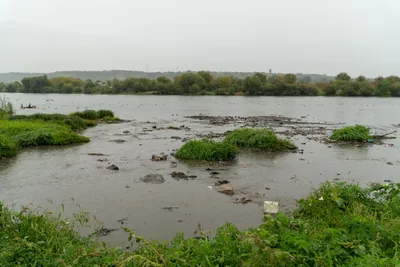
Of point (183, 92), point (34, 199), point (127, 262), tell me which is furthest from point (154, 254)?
point (183, 92)

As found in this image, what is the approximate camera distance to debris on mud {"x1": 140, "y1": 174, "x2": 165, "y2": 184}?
9.72 metres

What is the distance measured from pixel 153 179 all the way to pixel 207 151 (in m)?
3.21

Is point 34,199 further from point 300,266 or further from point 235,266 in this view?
point 300,266

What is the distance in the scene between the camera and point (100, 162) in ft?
40.3

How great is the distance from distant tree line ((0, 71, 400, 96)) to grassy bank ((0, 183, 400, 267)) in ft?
279

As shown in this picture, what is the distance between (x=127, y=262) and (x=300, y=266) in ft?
7.00

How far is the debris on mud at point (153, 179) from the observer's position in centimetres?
972

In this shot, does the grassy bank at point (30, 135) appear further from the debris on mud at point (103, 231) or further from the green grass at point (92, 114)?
the debris on mud at point (103, 231)

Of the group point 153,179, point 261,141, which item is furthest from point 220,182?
point 261,141

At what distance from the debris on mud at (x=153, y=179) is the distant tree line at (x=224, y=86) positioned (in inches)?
3151

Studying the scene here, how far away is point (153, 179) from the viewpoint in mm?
9953

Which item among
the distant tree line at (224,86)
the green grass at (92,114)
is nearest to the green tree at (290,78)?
the distant tree line at (224,86)

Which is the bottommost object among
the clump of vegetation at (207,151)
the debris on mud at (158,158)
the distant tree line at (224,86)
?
the debris on mud at (158,158)

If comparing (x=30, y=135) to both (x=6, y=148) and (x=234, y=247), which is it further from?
(x=234, y=247)
